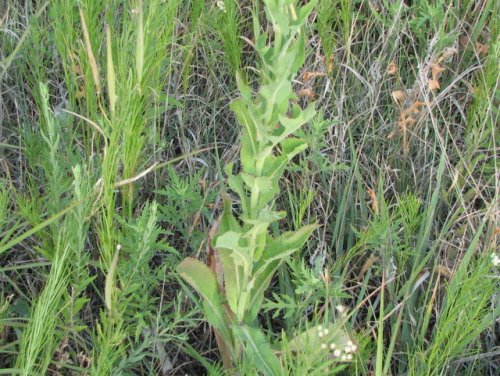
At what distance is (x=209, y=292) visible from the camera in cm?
138

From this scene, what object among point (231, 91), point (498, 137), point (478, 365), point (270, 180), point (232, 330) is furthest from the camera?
point (231, 91)

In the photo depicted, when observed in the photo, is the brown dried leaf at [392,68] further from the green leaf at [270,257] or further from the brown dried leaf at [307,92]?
the green leaf at [270,257]

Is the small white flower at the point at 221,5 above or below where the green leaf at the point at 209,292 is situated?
above

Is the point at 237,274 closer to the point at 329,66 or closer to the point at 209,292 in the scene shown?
the point at 209,292

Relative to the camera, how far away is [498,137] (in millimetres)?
1845

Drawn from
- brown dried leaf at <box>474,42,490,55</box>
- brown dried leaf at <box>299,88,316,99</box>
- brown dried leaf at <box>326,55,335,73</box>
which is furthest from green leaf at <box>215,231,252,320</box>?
brown dried leaf at <box>474,42,490,55</box>

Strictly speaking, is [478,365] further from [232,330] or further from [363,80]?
[363,80]

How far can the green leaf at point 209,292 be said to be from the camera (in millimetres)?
1366

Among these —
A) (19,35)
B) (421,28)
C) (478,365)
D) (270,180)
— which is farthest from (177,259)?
(421,28)

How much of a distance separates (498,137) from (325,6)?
23.1 inches

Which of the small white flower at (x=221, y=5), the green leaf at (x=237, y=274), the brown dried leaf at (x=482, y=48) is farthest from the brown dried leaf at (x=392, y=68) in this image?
the green leaf at (x=237, y=274)

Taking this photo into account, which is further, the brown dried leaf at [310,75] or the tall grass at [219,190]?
the brown dried leaf at [310,75]

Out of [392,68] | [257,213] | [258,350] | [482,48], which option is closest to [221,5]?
[392,68]

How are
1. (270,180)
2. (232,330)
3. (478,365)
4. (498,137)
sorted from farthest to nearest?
(498,137) < (478,365) < (232,330) < (270,180)
